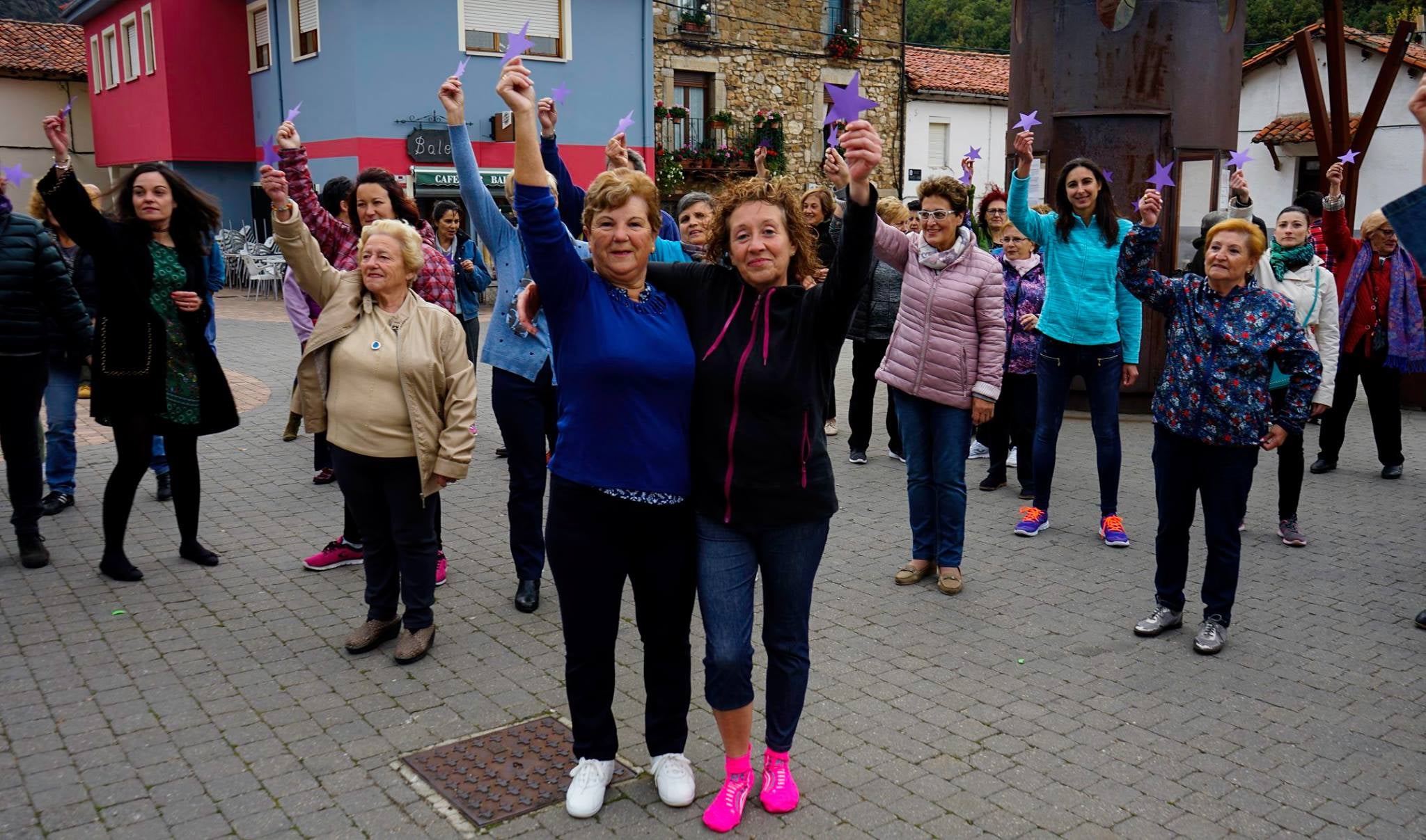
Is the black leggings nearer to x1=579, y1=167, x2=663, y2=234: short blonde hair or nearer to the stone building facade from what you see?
x1=579, y1=167, x2=663, y2=234: short blonde hair

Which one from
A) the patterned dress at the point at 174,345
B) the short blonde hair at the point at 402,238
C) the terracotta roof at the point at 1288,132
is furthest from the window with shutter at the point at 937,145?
the short blonde hair at the point at 402,238

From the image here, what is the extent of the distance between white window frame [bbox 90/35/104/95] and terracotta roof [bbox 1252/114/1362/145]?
29.4m

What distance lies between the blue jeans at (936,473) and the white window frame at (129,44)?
92.3ft

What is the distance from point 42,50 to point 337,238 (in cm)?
3394

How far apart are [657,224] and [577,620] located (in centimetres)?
125

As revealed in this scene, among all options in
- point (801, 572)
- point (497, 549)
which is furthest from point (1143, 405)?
point (801, 572)

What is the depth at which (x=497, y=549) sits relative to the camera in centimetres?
668

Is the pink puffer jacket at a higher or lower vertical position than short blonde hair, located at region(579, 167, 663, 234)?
lower

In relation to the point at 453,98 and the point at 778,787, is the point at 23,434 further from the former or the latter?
the point at 778,787

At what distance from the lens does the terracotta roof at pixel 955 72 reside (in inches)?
1341

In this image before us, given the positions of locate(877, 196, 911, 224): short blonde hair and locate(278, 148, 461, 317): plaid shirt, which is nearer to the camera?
locate(278, 148, 461, 317): plaid shirt

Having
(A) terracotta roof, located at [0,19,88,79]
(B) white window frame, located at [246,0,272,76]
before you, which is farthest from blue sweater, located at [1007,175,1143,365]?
(A) terracotta roof, located at [0,19,88,79]

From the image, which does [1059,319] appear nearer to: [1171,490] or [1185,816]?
[1171,490]

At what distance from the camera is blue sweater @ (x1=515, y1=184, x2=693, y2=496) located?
132 inches
